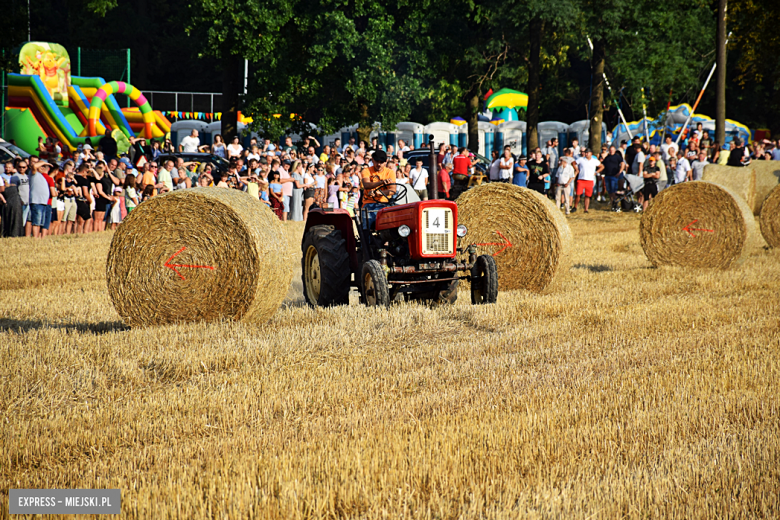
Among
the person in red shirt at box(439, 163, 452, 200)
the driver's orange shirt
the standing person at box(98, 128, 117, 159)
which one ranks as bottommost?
the driver's orange shirt

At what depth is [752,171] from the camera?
61.1ft

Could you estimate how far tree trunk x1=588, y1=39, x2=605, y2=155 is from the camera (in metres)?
26.3

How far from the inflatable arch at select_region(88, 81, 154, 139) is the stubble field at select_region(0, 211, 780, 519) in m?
25.2

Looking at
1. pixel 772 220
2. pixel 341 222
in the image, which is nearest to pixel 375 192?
pixel 341 222

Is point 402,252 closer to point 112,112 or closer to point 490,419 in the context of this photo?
point 490,419

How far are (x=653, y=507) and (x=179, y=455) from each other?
225 cm

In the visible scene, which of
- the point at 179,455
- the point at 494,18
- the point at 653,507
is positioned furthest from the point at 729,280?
the point at 494,18

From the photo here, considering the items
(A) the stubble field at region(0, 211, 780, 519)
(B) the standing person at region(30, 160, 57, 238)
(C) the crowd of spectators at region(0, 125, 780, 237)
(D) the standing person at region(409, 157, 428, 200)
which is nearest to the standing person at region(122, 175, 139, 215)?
(C) the crowd of spectators at region(0, 125, 780, 237)

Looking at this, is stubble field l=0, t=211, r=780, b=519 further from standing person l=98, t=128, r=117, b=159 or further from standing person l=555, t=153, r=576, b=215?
standing person l=98, t=128, r=117, b=159

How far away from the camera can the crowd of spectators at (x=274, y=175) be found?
1617 cm

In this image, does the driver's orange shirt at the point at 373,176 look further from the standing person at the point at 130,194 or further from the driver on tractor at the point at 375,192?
the standing person at the point at 130,194

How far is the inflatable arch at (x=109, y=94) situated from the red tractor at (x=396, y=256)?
24924 millimetres

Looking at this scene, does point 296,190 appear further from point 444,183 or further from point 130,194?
point 130,194

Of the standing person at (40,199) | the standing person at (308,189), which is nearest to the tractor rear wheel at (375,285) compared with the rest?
the standing person at (40,199)
